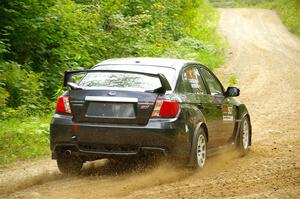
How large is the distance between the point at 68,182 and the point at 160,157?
1.16 m

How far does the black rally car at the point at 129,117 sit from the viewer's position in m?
7.13

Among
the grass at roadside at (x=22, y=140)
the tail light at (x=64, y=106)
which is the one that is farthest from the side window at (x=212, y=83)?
the grass at roadside at (x=22, y=140)

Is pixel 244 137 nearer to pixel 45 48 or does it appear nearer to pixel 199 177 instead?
pixel 199 177

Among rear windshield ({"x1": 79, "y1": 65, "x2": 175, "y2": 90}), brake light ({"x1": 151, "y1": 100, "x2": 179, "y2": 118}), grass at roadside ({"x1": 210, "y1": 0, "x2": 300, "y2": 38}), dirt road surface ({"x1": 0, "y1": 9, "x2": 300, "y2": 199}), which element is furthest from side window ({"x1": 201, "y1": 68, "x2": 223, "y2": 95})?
grass at roadside ({"x1": 210, "y1": 0, "x2": 300, "y2": 38})

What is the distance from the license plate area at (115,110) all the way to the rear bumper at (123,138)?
0.41 ft

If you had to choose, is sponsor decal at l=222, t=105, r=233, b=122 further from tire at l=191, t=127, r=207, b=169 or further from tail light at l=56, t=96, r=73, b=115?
tail light at l=56, t=96, r=73, b=115

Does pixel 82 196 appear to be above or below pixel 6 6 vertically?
below

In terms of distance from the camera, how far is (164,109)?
7207 millimetres

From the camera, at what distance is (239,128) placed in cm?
958

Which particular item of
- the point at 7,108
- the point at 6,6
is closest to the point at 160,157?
the point at 7,108

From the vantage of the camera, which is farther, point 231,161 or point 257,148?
point 257,148

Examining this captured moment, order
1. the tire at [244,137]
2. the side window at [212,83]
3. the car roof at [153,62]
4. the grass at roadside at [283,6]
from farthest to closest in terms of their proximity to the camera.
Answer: the grass at roadside at [283,6], the tire at [244,137], the side window at [212,83], the car roof at [153,62]

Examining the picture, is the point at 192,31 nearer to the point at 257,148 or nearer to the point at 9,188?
the point at 257,148

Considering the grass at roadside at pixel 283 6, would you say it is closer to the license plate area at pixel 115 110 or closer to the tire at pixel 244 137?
the tire at pixel 244 137
